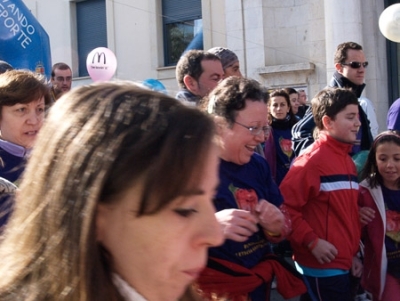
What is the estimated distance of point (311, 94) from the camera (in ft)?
38.5

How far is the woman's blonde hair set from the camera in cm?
99

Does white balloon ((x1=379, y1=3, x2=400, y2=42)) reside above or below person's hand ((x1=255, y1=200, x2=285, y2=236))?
above

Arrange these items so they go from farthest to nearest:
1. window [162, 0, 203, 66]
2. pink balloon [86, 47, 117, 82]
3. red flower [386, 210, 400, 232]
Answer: window [162, 0, 203, 66], pink balloon [86, 47, 117, 82], red flower [386, 210, 400, 232]

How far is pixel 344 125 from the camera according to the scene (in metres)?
4.06

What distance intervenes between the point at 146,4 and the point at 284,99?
322 inches

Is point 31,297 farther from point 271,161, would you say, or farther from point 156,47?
point 156,47

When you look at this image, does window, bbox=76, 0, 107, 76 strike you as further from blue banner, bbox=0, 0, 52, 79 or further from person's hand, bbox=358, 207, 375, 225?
person's hand, bbox=358, 207, 375, 225

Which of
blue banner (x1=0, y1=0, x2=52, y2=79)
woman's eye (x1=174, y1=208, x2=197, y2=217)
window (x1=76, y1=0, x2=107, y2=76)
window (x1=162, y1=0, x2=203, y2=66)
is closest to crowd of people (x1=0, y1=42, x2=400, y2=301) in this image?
woman's eye (x1=174, y1=208, x2=197, y2=217)

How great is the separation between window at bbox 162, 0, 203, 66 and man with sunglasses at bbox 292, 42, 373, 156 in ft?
29.5

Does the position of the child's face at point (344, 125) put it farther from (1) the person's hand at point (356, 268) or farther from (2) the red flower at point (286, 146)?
(2) the red flower at point (286, 146)

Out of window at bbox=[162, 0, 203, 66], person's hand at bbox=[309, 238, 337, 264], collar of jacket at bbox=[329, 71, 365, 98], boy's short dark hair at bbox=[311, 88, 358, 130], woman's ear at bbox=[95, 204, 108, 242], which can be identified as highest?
window at bbox=[162, 0, 203, 66]

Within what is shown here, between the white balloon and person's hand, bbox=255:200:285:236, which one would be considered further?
the white balloon

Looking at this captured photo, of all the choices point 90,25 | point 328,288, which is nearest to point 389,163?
point 328,288

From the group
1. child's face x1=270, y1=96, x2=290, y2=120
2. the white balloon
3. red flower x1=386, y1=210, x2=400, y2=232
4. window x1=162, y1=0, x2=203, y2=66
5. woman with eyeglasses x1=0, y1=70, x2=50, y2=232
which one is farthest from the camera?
window x1=162, y1=0, x2=203, y2=66
